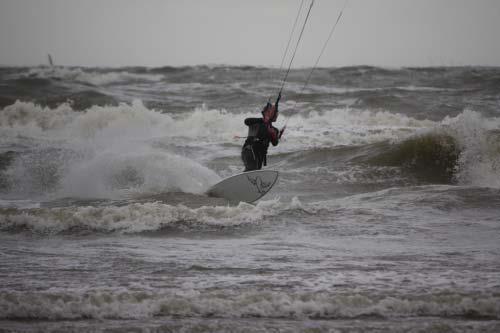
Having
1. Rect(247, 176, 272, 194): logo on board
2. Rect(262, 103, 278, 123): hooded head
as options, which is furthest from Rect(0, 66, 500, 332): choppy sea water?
Rect(262, 103, 278, 123): hooded head

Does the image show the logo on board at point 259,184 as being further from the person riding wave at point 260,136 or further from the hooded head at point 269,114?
the hooded head at point 269,114

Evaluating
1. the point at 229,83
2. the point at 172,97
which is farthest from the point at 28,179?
the point at 229,83

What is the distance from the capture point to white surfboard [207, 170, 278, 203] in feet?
33.8

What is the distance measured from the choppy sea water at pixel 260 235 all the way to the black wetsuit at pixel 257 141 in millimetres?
887

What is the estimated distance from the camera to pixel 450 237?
7.44m

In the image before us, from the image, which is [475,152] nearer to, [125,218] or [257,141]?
[257,141]

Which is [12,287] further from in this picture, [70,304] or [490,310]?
[490,310]

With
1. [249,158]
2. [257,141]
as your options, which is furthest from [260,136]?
[249,158]

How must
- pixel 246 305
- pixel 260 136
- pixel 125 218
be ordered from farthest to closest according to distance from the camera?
pixel 260 136, pixel 125 218, pixel 246 305

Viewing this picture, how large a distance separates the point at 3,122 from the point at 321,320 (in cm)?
2028

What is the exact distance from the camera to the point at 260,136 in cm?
1018

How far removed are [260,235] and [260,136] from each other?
9.25 feet

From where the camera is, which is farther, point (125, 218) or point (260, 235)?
point (125, 218)

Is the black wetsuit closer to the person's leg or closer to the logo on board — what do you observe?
the person's leg
